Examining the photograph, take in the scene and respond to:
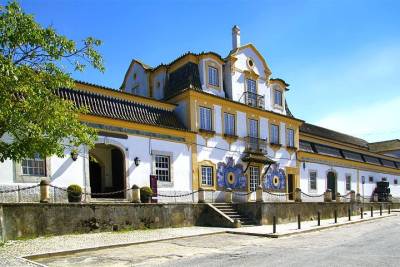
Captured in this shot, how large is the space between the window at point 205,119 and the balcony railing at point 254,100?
3.91 meters

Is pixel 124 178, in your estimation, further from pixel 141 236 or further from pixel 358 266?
pixel 358 266

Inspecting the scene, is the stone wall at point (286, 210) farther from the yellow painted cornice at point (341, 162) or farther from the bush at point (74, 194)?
the bush at point (74, 194)

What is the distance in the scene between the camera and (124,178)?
2011 centimetres

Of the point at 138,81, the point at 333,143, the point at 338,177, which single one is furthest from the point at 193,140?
the point at 333,143

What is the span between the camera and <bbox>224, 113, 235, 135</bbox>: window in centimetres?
2581

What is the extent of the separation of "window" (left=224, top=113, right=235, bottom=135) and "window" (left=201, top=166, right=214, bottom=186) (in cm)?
292

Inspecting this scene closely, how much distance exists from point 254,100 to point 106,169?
11911 mm

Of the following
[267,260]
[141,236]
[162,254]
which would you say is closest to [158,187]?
[141,236]

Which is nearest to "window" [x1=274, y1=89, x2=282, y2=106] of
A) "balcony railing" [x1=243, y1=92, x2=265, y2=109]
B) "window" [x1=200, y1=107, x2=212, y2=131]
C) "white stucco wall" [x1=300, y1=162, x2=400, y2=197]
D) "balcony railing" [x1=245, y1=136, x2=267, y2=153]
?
"balcony railing" [x1=243, y1=92, x2=265, y2=109]

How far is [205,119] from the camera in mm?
→ 24562

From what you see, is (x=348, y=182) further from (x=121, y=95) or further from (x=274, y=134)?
Result: (x=121, y=95)

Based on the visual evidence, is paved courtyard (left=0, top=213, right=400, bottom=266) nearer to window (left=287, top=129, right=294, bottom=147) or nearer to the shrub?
the shrub

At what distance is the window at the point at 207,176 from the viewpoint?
23.8 m

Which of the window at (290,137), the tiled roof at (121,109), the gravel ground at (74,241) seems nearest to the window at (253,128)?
the window at (290,137)
